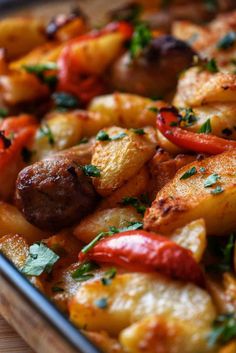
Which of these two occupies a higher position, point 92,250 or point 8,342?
point 92,250

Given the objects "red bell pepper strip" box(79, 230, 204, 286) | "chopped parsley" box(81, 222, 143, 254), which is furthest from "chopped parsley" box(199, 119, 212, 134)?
"red bell pepper strip" box(79, 230, 204, 286)

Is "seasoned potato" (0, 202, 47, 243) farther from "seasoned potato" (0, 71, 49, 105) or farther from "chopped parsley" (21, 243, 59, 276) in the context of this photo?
"seasoned potato" (0, 71, 49, 105)

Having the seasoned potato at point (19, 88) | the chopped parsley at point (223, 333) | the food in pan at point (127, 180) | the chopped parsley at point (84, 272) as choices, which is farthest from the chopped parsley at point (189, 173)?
the seasoned potato at point (19, 88)

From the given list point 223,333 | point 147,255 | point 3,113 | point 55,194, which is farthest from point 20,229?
point 223,333

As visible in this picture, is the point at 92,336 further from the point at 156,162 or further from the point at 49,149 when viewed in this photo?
the point at 49,149

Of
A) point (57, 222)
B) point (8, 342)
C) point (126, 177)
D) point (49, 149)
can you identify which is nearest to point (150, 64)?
point (49, 149)

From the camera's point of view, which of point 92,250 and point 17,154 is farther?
point 17,154
